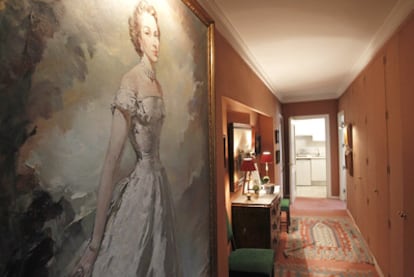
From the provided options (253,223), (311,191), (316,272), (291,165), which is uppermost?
(291,165)

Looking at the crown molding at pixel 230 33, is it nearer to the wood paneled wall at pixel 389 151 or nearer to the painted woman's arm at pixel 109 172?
the painted woman's arm at pixel 109 172

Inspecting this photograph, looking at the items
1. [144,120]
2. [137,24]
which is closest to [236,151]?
[144,120]

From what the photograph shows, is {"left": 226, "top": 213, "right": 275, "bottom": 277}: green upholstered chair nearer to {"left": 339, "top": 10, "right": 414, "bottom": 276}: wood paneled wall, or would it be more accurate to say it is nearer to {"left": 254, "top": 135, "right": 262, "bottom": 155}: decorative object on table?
{"left": 339, "top": 10, "right": 414, "bottom": 276}: wood paneled wall

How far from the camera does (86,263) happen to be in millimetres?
874

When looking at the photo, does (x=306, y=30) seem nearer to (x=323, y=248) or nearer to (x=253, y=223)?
(x=253, y=223)

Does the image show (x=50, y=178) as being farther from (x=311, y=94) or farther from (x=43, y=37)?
(x=311, y=94)

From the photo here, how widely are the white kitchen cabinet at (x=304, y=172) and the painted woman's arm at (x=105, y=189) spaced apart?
9036 mm

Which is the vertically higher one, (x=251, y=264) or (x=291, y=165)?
(x=291, y=165)

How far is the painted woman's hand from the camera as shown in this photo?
2.76 feet

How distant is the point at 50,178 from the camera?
0.74 m

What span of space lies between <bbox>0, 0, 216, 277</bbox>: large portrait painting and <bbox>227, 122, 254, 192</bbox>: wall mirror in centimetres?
196

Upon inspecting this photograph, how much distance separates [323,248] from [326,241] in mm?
320

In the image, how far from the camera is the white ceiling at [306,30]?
2229 mm

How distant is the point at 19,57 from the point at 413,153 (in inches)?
102
